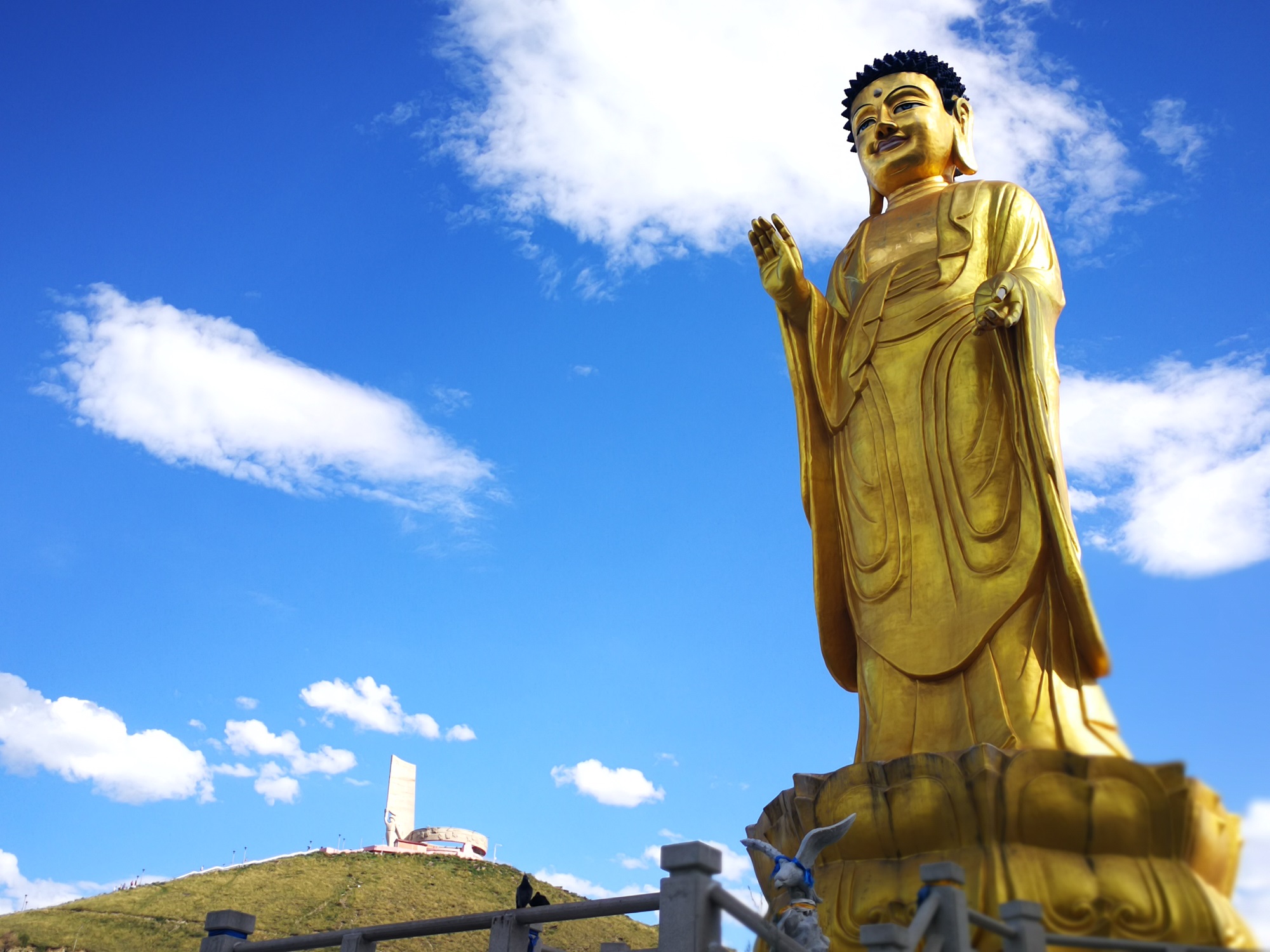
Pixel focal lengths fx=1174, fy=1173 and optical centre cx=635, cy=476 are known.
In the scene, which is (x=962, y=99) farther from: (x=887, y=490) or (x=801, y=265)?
(x=887, y=490)

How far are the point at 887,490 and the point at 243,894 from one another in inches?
778

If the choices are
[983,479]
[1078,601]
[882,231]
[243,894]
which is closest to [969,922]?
[1078,601]

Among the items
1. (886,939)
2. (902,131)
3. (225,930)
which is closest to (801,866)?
(886,939)

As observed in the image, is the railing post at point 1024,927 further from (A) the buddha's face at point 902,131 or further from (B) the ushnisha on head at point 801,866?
(A) the buddha's face at point 902,131

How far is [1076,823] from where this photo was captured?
4.73 meters

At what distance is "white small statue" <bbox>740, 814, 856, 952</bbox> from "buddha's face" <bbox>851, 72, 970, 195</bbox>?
4.72m

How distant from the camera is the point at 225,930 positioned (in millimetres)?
4617

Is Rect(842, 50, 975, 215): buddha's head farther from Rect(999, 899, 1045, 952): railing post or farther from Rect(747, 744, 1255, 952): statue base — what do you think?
Rect(999, 899, 1045, 952): railing post

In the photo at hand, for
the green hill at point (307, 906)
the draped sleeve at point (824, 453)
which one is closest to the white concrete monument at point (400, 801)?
the green hill at point (307, 906)

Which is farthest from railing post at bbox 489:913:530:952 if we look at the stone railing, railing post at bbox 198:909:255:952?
railing post at bbox 198:909:255:952

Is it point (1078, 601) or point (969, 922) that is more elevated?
point (1078, 601)

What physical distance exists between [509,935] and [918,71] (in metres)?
6.11

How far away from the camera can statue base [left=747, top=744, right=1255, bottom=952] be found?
457cm

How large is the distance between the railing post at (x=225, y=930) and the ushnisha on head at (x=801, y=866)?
2.04 m
